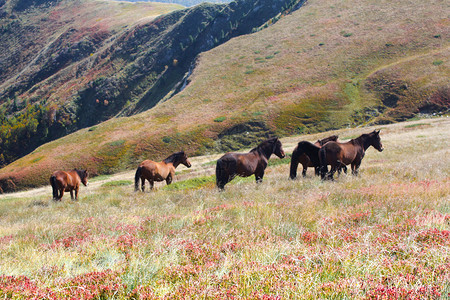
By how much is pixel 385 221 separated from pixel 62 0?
250 m

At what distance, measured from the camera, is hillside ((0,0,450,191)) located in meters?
44.3

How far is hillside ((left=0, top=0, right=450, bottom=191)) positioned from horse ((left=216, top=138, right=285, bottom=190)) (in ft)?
99.6

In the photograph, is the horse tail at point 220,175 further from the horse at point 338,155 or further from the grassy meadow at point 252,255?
the grassy meadow at point 252,255

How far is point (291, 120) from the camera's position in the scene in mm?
46969

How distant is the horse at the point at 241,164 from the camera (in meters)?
11.8

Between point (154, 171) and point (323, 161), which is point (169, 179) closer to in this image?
point (154, 171)

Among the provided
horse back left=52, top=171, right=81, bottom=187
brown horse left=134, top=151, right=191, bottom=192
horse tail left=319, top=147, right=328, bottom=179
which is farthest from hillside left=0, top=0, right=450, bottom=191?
horse tail left=319, top=147, right=328, bottom=179

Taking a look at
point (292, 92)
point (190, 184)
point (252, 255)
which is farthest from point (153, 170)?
point (292, 92)

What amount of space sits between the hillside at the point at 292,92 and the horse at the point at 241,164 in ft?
99.6

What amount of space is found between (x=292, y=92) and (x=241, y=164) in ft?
148

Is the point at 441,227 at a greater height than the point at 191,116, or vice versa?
the point at 191,116

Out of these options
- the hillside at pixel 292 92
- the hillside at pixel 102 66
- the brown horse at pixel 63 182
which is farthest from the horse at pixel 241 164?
the hillside at pixel 102 66

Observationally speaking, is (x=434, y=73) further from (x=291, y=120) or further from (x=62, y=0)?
(x=62, y=0)

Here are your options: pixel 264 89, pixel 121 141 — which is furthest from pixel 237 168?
pixel 264 89
